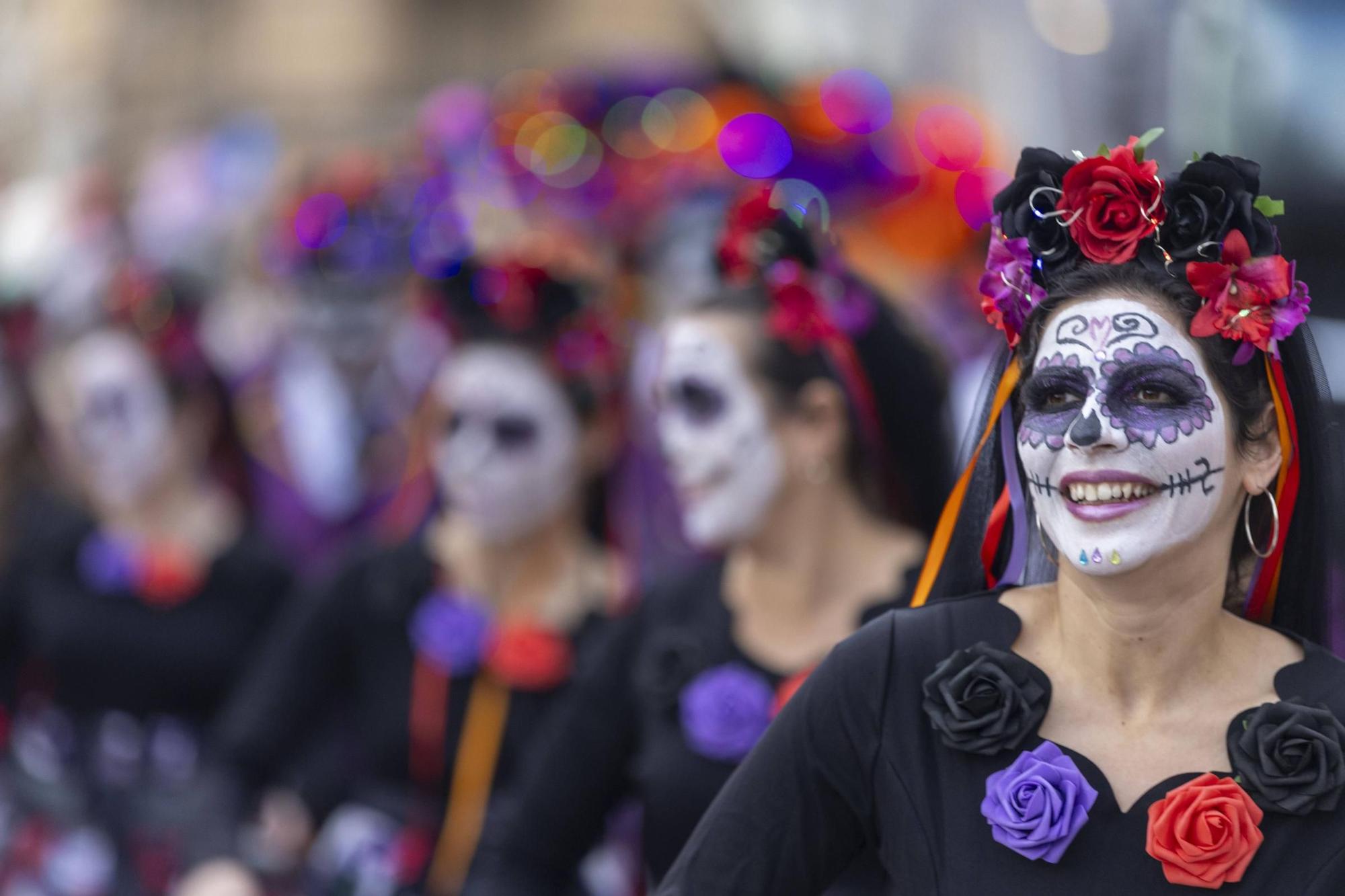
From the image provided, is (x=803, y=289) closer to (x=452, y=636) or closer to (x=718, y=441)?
(x=718, y=441)

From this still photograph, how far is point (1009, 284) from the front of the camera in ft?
9.87

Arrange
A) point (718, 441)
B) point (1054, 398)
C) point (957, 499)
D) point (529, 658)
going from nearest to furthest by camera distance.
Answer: point (1054, 398)
point (957, 499)
point (718, 441)
point (529, 658)

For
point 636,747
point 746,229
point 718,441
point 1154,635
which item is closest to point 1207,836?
point 1154,635

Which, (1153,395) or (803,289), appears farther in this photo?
(803,289)

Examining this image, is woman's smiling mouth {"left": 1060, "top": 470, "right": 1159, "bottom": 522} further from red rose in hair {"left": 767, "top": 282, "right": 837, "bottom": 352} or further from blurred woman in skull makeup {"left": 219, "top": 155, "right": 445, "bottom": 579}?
blurred woman in skull makeup {"left": 219, "top": 155, "right": 445, "bottom": 579}

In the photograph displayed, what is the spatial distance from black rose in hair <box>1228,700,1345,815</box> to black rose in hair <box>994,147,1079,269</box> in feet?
2.41

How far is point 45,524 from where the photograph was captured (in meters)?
6.67

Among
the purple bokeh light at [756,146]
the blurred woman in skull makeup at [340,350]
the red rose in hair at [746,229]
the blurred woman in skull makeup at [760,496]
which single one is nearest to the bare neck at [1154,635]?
the blurred woman in skull makeup at [760,496]

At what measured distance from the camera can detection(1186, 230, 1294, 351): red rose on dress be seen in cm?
284

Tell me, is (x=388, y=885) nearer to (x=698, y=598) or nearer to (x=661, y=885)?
(x=698, y=598)

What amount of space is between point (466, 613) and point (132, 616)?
4.98 feet

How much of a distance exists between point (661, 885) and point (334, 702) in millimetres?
2744

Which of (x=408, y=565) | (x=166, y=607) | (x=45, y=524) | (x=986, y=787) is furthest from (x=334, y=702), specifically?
(x=986, y=787)

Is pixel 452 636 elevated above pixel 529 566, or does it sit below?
below
